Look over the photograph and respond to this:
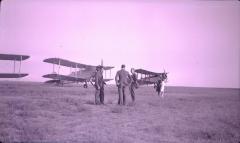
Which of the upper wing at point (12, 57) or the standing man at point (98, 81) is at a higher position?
the upper wing at point (12, 57)

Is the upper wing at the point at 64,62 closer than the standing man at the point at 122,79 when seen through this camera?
No

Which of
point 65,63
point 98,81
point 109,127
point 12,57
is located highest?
point 12,57

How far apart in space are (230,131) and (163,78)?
11.8 meters

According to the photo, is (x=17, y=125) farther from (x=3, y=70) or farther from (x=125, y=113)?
(x=3, y=70)

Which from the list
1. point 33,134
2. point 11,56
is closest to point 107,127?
point 33,134

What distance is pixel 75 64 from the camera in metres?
27.3

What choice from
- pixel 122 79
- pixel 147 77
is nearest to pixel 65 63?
pixel 147 77

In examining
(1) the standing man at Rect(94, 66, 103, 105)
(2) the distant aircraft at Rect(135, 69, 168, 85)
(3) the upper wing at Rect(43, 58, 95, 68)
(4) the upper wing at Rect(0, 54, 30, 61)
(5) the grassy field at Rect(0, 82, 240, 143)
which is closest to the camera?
(5) the grassy field at Rect(0, 82, 240, 143)

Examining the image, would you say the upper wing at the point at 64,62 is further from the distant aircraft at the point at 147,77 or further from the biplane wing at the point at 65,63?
the distant aircraft at the point at 147,77

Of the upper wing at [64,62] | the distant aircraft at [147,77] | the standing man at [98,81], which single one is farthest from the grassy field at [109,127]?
the distant aircraft at [147,77]

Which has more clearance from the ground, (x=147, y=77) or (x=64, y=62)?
(x=64, y=62)

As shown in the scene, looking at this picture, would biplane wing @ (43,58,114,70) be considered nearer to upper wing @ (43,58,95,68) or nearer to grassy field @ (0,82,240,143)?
upper wing @ (43,58,95,68)

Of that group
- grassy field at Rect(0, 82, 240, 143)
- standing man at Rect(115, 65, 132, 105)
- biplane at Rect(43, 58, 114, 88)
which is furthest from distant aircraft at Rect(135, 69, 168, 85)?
grassy field at Rect(0, 82, 240, 143)

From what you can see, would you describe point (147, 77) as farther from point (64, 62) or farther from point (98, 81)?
point (98, 81)
